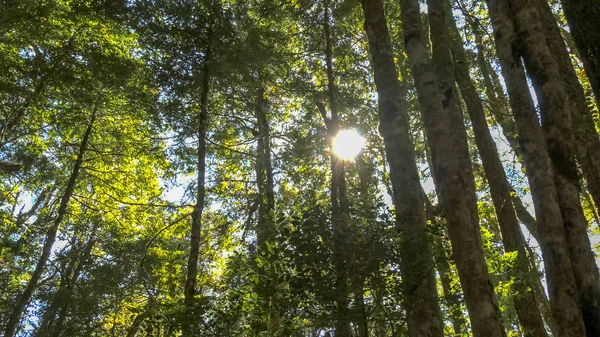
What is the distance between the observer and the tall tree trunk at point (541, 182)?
3.39 metres

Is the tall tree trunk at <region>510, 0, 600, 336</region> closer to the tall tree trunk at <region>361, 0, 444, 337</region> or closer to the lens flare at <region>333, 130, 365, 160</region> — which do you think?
the tall tree trunk at <region>361, 0, 444, 337</region>

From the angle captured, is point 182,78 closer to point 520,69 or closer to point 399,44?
point 399,44

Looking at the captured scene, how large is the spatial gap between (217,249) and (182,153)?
195 inches

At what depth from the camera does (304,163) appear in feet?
43.5

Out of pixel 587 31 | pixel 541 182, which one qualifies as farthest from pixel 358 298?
pixel 587 31

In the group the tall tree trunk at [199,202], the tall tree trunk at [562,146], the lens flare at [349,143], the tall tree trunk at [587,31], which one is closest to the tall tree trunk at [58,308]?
the tall tree trunk at [199,202]

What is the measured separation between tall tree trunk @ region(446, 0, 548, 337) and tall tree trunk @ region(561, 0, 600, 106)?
285 cm

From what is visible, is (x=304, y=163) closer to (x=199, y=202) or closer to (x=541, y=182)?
(x=199, y=202)

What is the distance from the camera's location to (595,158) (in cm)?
491

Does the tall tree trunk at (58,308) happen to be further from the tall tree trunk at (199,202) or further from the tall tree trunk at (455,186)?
the tall tree trunk at (455,186)

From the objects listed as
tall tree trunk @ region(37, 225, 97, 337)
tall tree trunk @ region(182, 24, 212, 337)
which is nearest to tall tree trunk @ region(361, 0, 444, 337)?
tall tree trunk @ region(182, 24, 212, 337)

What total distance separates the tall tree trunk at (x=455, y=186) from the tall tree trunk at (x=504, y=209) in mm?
958

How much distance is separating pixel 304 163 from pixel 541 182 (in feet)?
31.7

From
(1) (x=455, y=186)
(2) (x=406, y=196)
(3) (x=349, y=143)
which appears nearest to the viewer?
(1) (x=455, y=186)
